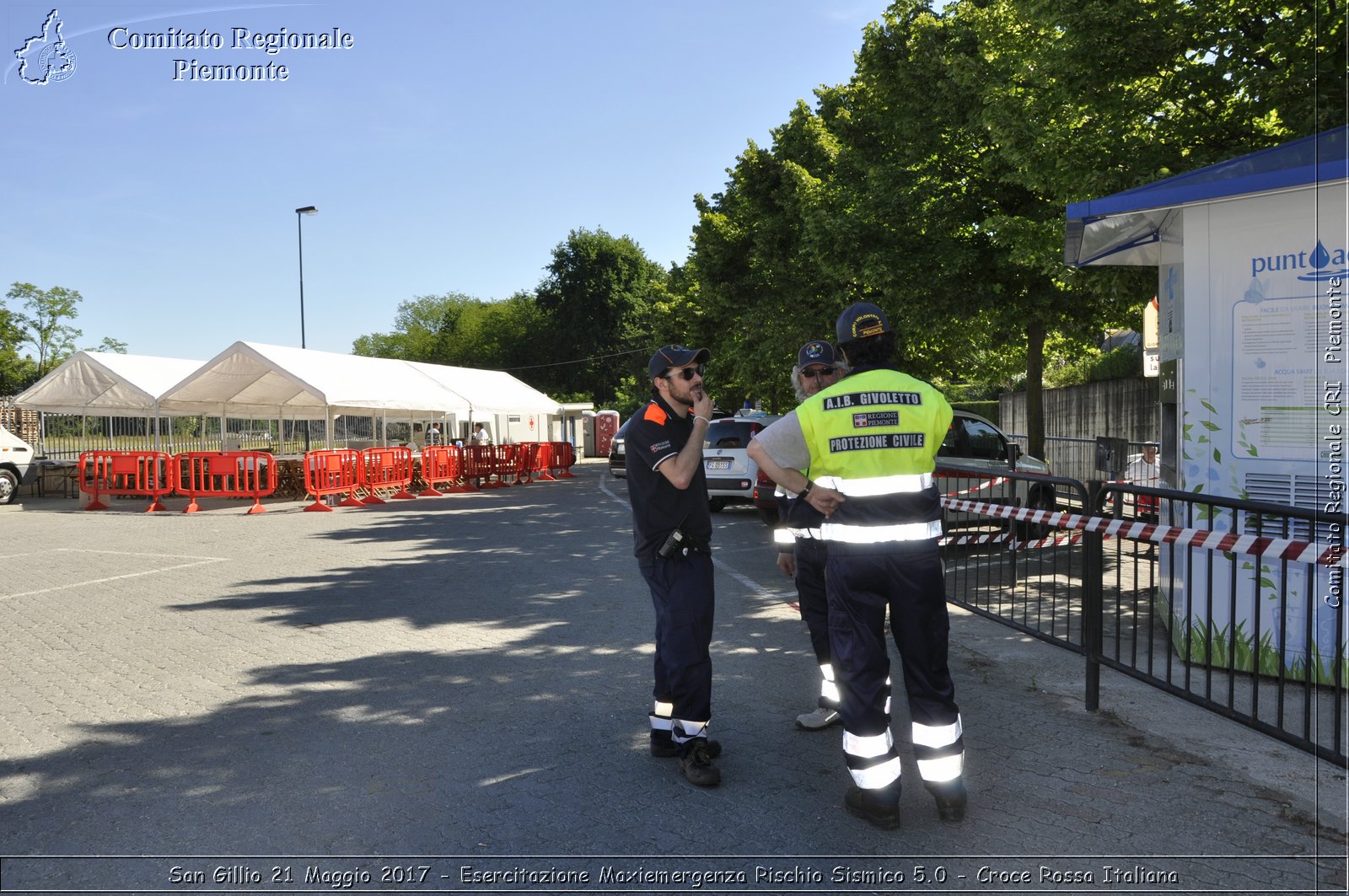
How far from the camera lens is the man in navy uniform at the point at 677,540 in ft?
14.0

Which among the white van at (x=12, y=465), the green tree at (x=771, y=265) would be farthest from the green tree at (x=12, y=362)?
the green tree at (x=771, y=265)

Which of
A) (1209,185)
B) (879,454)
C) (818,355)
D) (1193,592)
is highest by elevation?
(1209,185)

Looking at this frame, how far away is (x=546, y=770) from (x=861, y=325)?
95.7 inches

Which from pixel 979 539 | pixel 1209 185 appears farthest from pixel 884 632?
pixel 979 539

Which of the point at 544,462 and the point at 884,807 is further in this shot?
the point at 544,462

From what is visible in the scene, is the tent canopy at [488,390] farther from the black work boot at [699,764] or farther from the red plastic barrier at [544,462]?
the black work boot at [699,764]

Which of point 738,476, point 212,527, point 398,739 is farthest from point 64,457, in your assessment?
point 398,739

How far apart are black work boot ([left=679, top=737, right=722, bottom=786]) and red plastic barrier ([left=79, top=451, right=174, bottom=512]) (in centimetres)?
1897

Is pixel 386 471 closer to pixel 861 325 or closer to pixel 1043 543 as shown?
pixel 1043 543

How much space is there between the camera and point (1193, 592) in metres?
5.98

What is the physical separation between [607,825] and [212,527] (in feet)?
47.1

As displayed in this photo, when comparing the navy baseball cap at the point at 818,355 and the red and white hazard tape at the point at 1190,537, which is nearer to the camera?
the red and white hazard tape at the point at 1190,537

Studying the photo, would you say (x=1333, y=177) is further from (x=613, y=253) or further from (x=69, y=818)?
(x=613, y=253)

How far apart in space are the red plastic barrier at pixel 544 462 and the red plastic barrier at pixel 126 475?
11.1 m
